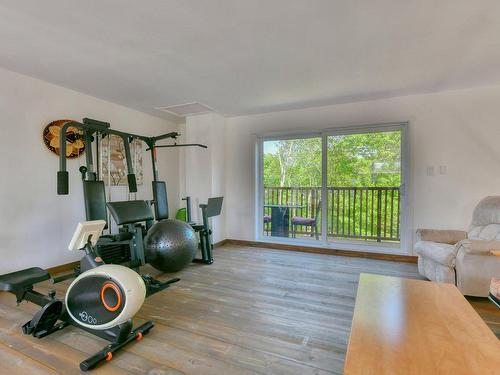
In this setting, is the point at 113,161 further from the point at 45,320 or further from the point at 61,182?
the point at 45,320

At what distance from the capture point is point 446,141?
353 cm

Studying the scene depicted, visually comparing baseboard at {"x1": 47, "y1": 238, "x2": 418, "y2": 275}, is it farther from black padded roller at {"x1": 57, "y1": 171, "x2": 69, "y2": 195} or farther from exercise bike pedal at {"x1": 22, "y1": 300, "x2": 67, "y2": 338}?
exercise bike pedal at {"x1": 22, "y1": 300, "x2": 67, "y2": 338}

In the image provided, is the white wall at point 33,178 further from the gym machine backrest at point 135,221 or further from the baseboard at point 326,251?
the baseboard at point 326,251

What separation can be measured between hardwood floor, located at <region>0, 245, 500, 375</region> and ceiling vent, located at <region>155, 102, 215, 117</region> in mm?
2455

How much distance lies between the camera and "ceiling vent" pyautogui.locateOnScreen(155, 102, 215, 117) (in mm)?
4102

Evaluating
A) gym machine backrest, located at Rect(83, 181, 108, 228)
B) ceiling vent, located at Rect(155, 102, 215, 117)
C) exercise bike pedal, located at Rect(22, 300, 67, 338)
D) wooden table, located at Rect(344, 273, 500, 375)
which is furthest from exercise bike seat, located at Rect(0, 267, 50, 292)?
ceiling vent, located at Rect(155, 102, 215, 117)

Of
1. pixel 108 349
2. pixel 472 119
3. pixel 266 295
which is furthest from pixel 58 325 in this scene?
pixel 472 119

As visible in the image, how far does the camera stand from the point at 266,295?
263cm

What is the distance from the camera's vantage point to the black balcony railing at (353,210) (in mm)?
3910

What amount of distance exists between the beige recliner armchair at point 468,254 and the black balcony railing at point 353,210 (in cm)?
78

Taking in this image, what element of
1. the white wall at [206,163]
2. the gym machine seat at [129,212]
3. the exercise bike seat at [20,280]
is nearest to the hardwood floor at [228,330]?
the exercise bike seat at [20,280]

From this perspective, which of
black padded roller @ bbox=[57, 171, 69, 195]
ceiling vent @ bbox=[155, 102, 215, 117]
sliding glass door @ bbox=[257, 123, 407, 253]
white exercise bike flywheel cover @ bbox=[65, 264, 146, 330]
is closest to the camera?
white exercise bike flywheel cover @ bbox=[65, 264, 146, 330]

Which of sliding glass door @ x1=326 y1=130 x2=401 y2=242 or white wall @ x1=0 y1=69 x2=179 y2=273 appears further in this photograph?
sliding glass door @ x1=326 y1=130 x2=401 y2=242

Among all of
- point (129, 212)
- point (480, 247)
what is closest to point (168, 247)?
point (129, 212)
